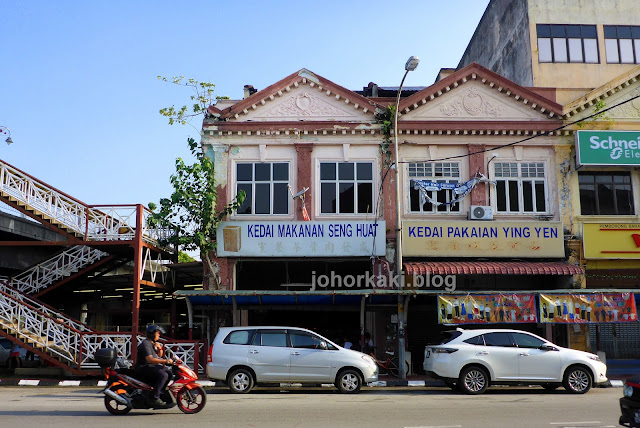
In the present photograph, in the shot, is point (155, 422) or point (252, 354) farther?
point (252, 354)

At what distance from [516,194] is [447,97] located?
436 cm

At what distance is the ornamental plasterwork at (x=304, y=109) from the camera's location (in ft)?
71.8

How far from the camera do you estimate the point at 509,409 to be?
11.8 m

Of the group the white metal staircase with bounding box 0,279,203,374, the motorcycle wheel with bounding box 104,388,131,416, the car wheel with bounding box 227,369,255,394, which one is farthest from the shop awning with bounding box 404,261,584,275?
the motorcycle wheel with bounding box 104,388,131,416

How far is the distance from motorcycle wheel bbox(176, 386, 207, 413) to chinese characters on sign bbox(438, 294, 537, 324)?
9157 millimetres

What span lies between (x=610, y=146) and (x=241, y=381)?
15.4 meters

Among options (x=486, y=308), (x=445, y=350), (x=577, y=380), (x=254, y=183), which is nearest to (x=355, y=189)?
(x=254, y=183)

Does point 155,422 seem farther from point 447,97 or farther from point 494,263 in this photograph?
point 447,97

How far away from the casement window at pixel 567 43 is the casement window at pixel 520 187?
32.8ft

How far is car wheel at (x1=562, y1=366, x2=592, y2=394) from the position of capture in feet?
48.6

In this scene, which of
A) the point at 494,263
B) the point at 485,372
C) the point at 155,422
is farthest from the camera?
the point at 494,263

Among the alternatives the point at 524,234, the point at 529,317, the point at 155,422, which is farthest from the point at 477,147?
the point at 155,422

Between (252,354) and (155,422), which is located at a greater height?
(252,354)

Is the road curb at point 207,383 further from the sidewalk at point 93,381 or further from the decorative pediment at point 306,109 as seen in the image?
the decorative pediment at point 306,109
